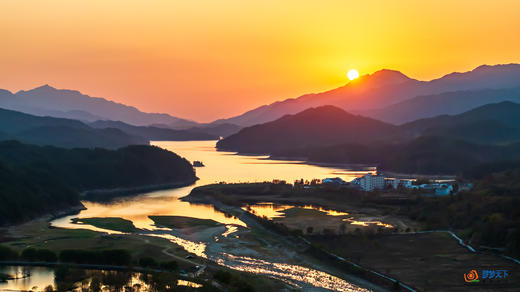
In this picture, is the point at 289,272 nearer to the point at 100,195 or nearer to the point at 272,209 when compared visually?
the point at 272,209

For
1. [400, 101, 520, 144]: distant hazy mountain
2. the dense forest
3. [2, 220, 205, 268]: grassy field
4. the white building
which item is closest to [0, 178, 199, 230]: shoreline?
the dense forest

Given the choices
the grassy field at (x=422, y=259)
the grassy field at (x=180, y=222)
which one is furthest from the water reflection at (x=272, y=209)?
the grassy field at (x=422, y=259)

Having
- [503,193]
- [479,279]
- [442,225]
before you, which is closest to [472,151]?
[503,193]

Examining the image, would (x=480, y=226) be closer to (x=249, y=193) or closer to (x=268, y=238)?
(x=268, y=238)

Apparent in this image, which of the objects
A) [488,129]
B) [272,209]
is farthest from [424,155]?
[272,209]

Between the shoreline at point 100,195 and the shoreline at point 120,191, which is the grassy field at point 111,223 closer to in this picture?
the shoreline at point 100,195
